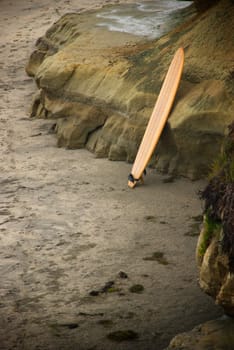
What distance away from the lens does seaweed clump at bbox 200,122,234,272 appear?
246 inches

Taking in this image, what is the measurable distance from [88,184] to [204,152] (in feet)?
4.08

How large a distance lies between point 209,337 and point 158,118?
4.83 metres

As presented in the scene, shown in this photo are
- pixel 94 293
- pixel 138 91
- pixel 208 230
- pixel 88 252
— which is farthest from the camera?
pixel 138 91

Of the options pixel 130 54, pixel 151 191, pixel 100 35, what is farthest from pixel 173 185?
pixel 100 35

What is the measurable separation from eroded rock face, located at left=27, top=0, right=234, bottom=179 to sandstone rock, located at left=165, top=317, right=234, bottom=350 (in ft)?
13.6

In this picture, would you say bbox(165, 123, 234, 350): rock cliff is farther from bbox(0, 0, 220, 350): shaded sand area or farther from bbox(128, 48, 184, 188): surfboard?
bbox(128, 48, 184, 188): surfboard

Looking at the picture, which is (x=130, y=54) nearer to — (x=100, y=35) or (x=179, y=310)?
(x=100, y=35)

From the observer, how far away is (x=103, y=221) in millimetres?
9914

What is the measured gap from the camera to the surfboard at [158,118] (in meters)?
11.1

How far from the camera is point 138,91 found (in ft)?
39.0

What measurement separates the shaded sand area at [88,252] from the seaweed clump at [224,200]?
3.99 feet

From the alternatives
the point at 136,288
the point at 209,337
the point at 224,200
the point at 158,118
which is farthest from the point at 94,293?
the point at 158,118

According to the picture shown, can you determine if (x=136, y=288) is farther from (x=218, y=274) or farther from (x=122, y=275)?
(x=218, y=274)

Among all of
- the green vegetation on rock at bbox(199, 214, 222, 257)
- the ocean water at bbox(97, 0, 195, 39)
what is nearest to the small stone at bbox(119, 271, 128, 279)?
the green vegetation on rock at bbox(199, 214, 222, 257)
